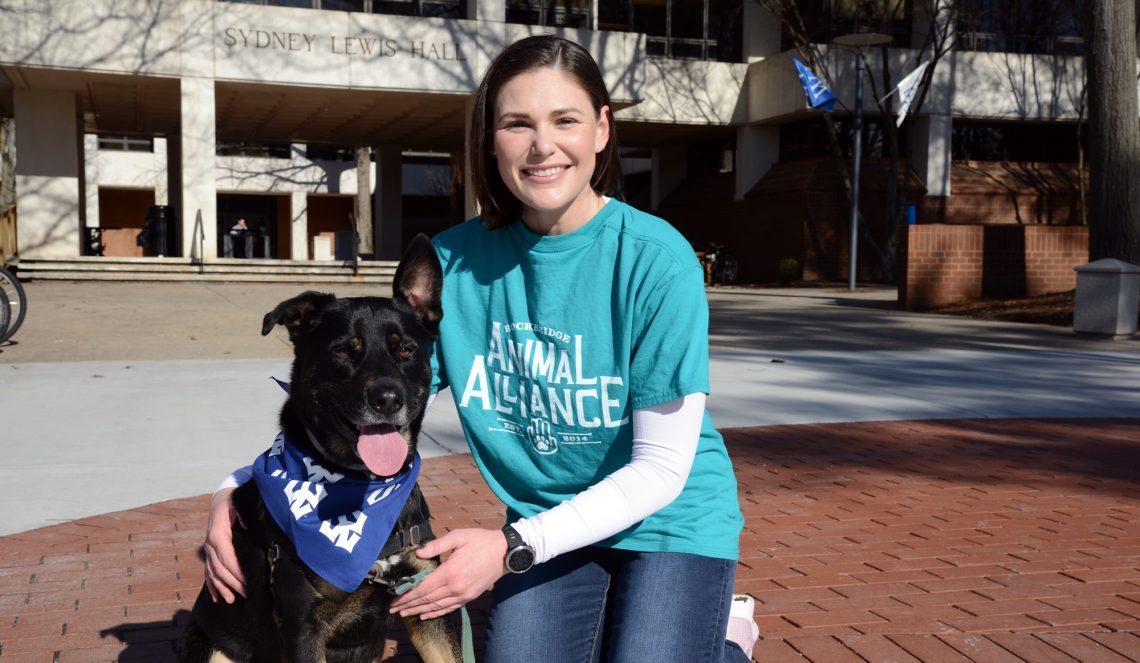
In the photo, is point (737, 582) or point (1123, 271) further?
point (1123, 271)

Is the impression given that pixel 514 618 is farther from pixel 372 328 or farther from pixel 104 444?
pixel 104 444

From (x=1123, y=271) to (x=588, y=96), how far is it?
13146mm

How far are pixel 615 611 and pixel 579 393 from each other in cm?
59

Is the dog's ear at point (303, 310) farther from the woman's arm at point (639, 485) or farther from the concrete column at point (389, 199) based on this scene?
the concrete column at point (389, 199)

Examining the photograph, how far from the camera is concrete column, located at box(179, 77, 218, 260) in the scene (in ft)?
76.1

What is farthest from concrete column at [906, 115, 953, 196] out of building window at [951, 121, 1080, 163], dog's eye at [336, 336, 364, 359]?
dog's eye at [336, 336, 364, 359]

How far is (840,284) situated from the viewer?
27.4 metres

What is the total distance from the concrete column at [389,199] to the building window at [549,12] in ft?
28.0

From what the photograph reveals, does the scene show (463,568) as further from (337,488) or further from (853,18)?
(853,18)

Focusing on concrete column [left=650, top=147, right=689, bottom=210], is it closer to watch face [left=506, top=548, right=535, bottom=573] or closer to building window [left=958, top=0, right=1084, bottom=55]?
building window [left=958, top=0, right=1084, bottom=55]

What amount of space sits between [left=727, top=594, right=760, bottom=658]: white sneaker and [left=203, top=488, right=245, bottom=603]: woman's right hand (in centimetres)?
130

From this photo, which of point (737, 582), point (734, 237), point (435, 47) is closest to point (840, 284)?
point (734, 237)

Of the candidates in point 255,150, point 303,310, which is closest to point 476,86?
point 303,310

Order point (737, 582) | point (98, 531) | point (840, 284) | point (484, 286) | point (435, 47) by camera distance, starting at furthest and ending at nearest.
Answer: point (840, 284) → point (435, 47) → point (98, 531) → point (737, 582) → point (484, 286)
